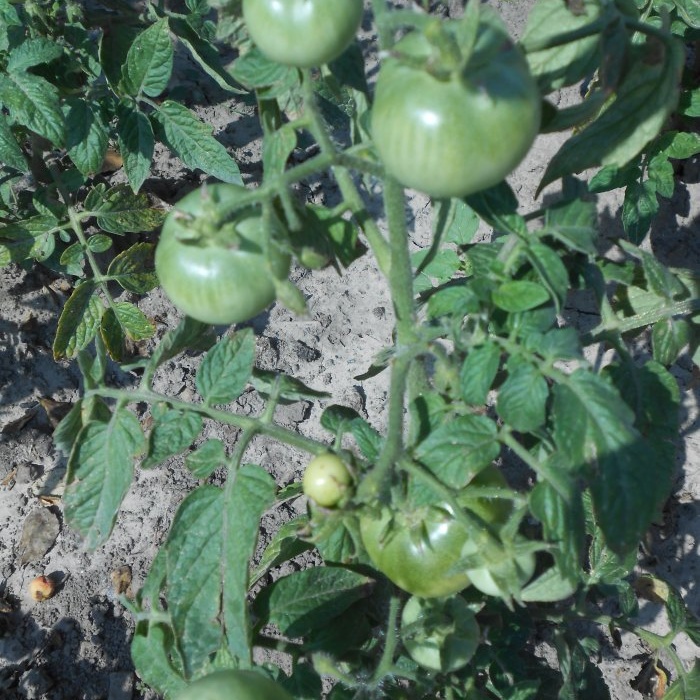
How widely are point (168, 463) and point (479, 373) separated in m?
1.38

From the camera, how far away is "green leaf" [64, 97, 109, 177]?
6.20 feet

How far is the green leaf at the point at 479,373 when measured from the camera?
121 cm

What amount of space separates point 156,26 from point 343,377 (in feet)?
3.66

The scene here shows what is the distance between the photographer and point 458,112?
0.83 metres

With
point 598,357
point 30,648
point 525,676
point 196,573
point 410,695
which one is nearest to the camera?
point 196,573

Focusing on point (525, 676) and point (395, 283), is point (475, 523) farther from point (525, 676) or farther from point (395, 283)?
point (525, 676)

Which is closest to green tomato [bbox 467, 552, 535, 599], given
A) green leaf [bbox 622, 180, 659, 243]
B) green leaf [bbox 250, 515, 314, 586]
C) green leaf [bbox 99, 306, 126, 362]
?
green leaf [bbox 250, 515, 314, 586]

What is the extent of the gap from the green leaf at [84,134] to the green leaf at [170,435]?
0.85m

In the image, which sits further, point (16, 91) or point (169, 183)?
point (169, 183)

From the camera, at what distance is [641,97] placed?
1182 mm

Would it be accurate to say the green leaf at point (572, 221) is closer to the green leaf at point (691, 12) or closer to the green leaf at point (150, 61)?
the green leaf at point (691, 12)

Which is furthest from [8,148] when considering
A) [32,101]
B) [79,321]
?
[79,321]

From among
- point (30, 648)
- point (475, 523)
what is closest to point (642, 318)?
point (475, 523)

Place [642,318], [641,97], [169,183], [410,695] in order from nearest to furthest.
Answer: [641,97] < [642,318] < [410,695] < [169,183]
